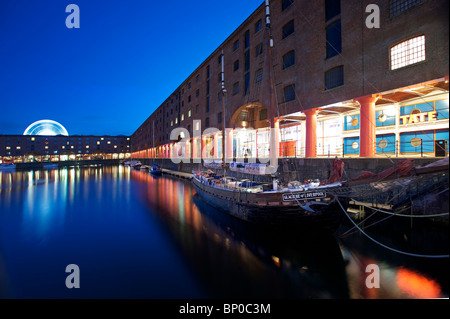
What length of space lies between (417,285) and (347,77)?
53.0ft

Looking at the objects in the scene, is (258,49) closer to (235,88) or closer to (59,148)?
(235,88)

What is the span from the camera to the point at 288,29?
24.1 metres

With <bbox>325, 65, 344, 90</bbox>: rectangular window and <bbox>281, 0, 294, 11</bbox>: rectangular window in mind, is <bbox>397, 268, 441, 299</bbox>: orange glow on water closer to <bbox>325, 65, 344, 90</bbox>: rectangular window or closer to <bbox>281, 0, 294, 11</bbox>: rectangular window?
<bbox>325, 65, 344, 90</bbox>: rectangular window

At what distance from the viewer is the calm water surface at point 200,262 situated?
7484 millimetres

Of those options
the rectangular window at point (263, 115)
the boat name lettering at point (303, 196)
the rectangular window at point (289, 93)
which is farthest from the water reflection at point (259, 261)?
the rectangular window at point (263, 115)

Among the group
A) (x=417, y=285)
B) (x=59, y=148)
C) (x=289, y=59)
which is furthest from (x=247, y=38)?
(x=59, y=148)

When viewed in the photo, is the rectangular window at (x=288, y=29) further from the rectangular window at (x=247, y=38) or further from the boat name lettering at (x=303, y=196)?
the boat name lettering at (x=303, y=196)

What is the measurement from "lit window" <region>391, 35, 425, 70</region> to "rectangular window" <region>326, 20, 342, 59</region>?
4.58 meters

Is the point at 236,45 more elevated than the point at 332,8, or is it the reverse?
the point at 236,45

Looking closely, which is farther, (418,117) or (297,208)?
(418,117)
